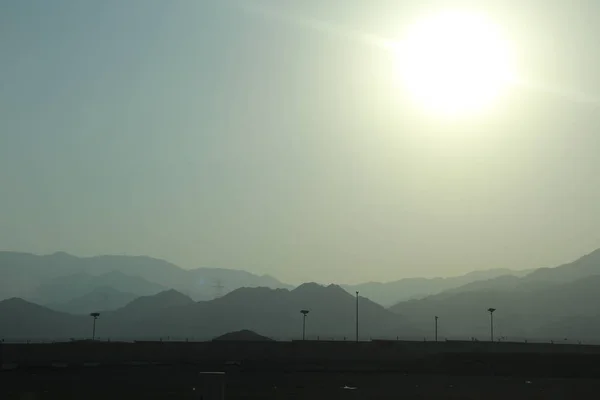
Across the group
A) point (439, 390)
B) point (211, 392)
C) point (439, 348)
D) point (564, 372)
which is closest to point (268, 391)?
point (439, 390)

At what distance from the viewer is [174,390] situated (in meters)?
43.3

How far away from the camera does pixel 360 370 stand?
206 feet

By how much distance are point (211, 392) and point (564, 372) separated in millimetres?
60262

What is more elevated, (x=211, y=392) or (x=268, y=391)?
(x=211, y=392)

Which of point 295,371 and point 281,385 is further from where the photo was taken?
point 295,371

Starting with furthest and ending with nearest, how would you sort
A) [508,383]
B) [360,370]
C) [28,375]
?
[360,370] → [28,375] → [508,383]

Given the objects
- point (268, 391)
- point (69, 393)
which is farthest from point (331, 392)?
point (69, 393)

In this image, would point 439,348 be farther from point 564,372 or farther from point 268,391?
point 268,391

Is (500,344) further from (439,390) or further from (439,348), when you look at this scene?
(439,390)

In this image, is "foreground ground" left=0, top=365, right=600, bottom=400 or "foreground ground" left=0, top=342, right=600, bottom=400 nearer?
"foreground ground" left=0, top=365, right=600, bottom=400

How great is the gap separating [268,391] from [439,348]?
5321cm

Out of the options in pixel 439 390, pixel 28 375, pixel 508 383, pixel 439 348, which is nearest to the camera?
pixel 439 390

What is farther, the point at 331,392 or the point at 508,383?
the point at 508,383

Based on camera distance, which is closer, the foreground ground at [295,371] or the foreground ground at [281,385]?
the foreground ground at [281,385]
